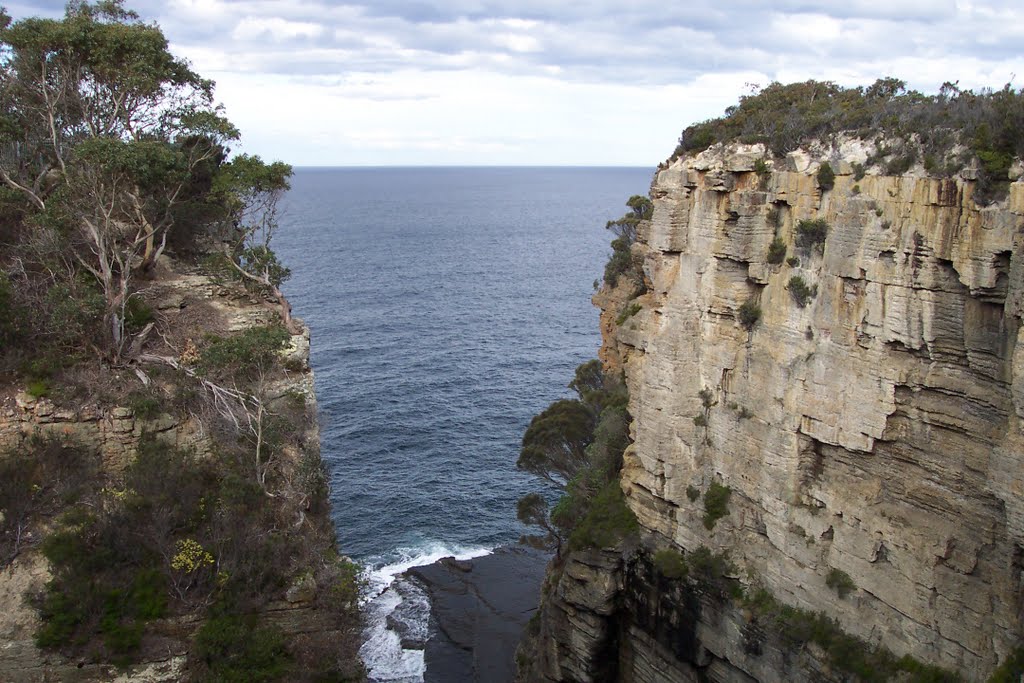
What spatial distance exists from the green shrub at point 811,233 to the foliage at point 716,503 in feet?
33.9

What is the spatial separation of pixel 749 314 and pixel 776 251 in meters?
2.66

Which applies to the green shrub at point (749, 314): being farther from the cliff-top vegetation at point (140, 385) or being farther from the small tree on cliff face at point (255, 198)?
the small tree on cliff face at point (255, 198)

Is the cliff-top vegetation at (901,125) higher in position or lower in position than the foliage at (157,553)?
Answer: higher

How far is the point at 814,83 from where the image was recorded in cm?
3878

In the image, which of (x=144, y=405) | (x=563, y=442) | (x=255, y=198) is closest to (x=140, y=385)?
(x=144, y=405)

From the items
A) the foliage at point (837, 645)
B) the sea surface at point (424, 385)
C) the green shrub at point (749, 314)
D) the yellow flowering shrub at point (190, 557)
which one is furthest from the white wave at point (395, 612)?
the green shrub at point (749, 314)

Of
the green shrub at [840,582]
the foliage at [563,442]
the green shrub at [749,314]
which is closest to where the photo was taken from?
the green shrub at [840,582]

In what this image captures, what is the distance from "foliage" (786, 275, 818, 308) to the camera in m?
29.5

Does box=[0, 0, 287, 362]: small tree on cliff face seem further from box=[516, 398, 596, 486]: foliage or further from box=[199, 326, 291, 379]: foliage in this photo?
box=[516, 398, 596, 486]: foliage

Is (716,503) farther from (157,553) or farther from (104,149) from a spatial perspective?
(104,149)

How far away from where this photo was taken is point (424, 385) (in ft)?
250

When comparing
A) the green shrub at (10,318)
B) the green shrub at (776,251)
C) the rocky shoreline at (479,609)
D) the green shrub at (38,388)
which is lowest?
the rocky shoreline at (479,609)

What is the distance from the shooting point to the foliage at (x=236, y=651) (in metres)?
25.9

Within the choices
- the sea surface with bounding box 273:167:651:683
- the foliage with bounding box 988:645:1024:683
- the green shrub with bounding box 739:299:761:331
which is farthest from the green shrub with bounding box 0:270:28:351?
the foliage with bounding box 988:645:1024:683
